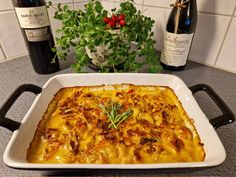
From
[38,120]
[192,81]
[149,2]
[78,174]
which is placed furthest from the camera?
[149,2]

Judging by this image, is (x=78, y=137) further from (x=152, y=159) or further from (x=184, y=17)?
(x=184, y=17)

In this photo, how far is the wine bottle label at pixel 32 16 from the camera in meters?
0.58

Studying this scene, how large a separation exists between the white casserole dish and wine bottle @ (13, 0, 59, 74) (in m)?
0.15

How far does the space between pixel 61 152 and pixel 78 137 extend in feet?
0.18

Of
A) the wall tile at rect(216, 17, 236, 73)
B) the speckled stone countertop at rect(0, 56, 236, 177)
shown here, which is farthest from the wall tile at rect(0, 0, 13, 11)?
the wall tile at rect(216, 17, 236, 73)

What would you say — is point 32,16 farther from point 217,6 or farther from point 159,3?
point 217,6

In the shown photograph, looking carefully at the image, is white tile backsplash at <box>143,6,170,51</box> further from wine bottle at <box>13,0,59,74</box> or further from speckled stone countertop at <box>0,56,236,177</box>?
wine bottle at <box>13,0,59,74</box>

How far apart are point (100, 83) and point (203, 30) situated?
490mm

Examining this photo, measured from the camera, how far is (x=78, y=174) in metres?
0.37

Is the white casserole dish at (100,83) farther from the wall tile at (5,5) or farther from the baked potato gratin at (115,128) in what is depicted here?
the wall tile at (5,5)

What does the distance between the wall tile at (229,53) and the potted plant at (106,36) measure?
0.31 m

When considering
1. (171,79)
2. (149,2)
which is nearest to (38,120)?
(171,79)

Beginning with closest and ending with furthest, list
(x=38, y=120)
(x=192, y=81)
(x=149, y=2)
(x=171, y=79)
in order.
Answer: (x=38, y=120)
(x=171, y=79)
(x=192, y=81)
(x=149, y=2)

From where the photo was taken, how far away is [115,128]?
1.58 feet
